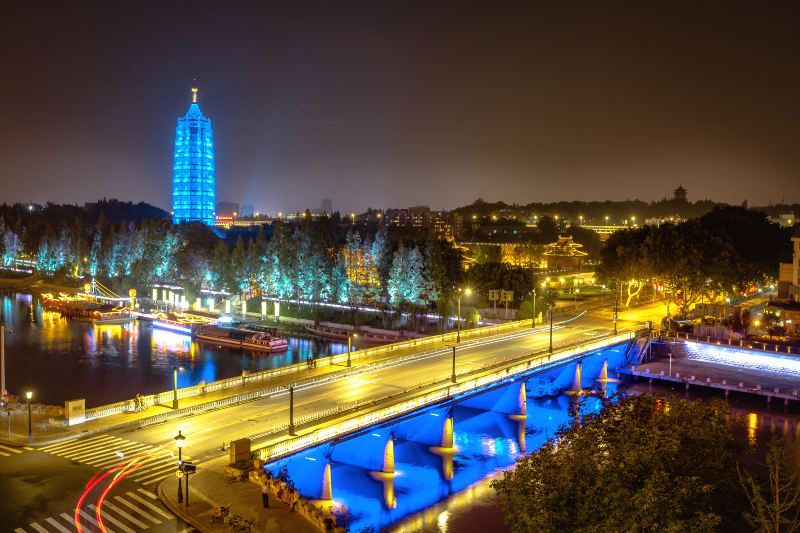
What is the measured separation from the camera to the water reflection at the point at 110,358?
59.8 metres

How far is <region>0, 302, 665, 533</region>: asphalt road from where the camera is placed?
26.0m

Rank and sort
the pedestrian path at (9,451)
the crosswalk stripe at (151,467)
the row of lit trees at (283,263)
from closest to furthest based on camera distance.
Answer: the crosswalk stripe at (151,467)
the pedestrian path at (9,451)
the row of lit trees at (283,263)

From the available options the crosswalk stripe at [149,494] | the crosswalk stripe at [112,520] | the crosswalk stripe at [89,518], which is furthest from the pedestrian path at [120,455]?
the crosswalk stripe at [89,518]

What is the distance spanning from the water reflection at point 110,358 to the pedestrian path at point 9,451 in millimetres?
21718

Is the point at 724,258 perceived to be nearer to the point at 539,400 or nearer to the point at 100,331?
the point at 539,400

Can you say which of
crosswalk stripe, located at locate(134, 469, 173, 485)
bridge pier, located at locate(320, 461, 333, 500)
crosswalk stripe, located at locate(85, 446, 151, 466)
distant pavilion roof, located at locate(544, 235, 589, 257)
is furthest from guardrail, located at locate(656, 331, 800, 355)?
distant pavilion roof, located at locate(544, 235, 589, 257)

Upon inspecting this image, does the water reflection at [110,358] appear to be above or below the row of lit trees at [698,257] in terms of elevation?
below

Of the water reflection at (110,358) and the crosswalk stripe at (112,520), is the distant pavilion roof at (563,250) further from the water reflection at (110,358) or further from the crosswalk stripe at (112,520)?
the crosswalk stripe at (112,520)

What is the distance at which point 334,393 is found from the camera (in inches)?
1753

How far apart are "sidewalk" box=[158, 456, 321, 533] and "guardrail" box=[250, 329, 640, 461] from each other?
8.69 ft

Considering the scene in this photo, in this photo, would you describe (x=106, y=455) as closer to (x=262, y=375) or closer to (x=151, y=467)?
(x=151, y=467)

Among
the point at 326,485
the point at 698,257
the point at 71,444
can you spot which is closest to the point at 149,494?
the point at 71,444

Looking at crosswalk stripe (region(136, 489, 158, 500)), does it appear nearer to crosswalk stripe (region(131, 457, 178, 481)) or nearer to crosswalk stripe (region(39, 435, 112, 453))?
crosswalk stripe (region(131, 457, 178, 481))

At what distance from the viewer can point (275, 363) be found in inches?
2911
